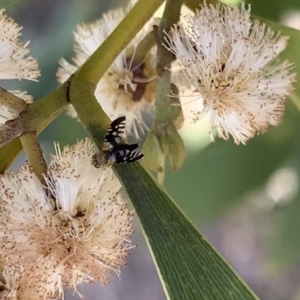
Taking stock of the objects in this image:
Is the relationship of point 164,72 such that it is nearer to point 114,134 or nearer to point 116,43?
point 116,43

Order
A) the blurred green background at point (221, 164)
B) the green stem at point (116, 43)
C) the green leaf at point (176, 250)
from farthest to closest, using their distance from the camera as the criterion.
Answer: the blurred green background at point (221, 164) → the green stem at point (116, 43) → the green leaf at point (176, 250)

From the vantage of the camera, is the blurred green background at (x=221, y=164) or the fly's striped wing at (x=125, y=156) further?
the blurred green background at (x=221, y=164)

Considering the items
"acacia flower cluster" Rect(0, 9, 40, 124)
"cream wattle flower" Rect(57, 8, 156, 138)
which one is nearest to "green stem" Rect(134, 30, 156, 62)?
"cream wattle flower" Rect(57, 8, 156, 138)

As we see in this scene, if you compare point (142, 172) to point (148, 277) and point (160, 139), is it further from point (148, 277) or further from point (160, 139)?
point (148, 277)

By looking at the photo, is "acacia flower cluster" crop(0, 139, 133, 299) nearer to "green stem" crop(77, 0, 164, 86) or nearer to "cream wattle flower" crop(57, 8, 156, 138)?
"green stem" crop(77, 0, 164, 86)

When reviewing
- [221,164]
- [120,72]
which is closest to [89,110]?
[120,72]

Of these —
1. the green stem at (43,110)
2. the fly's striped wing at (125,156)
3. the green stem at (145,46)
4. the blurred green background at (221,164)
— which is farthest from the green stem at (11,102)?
the blurred green background at (221,164)

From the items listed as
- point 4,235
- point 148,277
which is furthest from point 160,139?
point 148,277

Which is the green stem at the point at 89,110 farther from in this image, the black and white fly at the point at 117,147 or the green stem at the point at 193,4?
the green stem at the point at 193,4
